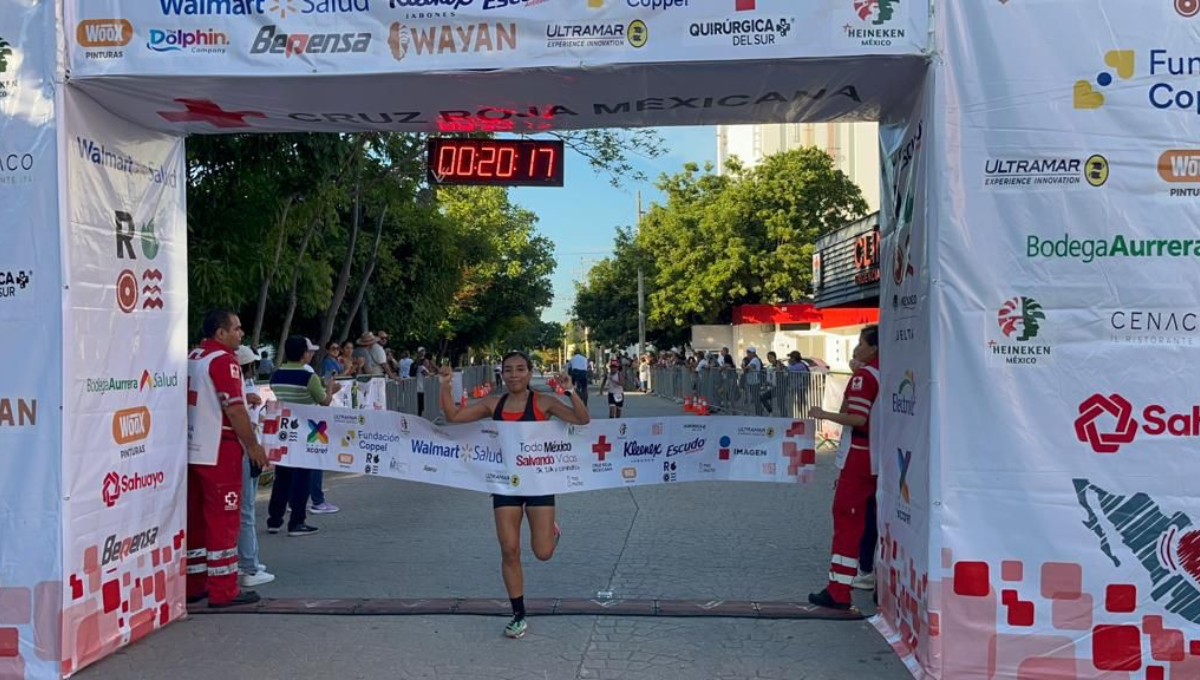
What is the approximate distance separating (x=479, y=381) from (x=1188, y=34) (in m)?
33.2

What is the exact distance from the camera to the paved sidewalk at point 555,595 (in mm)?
5227

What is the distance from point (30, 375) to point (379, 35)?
2.73 meters

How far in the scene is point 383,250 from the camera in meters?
20.4

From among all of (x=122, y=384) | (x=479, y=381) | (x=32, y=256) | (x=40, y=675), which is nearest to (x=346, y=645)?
(x=40, y=675)

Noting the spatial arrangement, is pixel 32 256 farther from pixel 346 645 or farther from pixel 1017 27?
pixel 1017 27

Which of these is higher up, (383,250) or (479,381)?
(383,250)

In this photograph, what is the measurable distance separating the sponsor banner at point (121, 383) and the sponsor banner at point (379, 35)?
203 mm

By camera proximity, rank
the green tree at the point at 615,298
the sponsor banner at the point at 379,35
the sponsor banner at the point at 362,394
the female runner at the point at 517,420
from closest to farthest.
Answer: the sponsor banner at the point at 379,35
the female runner at the point at 517,420
the sponsor banner at the point at 362,394
the green tree at the point at 615,298

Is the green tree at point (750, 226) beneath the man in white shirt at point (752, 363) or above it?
above

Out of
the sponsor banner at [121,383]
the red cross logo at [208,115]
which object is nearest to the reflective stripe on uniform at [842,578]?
the sponsor banner at [121,383]

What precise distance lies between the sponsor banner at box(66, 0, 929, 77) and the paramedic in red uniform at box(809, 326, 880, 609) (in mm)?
2543

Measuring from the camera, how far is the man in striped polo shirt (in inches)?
342

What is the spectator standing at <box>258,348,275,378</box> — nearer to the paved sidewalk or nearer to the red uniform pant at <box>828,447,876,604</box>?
the paved sidewalk

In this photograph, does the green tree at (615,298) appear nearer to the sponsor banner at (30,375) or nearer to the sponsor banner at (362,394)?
the sponsor banner at (362,394)
